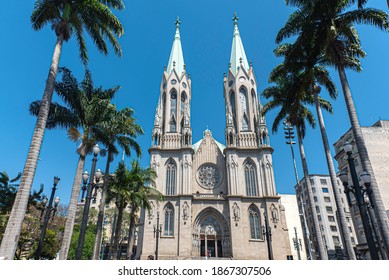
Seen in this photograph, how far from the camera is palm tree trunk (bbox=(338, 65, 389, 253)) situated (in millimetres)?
9766

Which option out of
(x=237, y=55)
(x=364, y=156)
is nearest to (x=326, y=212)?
(x=237, y=55)

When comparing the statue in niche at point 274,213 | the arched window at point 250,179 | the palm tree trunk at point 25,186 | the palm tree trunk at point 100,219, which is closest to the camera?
the palm tree trunk at point 25,186

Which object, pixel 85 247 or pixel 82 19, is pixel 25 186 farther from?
pixel 85 247

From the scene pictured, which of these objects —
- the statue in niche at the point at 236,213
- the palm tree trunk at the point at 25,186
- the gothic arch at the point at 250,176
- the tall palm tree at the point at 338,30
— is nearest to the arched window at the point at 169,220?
the statue in niche at the point at 236,213

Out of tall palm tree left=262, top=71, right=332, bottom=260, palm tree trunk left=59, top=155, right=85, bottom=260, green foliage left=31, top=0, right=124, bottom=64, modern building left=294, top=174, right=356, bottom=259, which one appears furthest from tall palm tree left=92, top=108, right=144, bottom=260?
modern building left=294, top=174, right=356, bottom=259

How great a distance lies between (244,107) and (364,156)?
30869 millimetres

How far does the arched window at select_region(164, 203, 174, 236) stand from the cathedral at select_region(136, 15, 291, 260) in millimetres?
125

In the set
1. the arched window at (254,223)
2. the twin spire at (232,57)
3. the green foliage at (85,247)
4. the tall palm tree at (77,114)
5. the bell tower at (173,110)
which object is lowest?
the green foliage at (85,247)

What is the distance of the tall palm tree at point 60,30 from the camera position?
375 inches

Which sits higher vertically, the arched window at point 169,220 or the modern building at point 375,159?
the modern building at point 375,159

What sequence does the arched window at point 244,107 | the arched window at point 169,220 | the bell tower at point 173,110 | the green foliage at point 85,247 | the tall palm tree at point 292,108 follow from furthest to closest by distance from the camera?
the arched window at point 244,107 < the bell tower at point 173,110 < the green foliage at point 85,247 < the arched window at point 169,220 < the tall palm tree at point 292,108

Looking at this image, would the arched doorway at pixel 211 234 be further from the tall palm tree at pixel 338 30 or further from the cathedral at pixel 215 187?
the tall palm tree at pixel 338 30

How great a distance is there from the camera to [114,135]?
19.1 m
